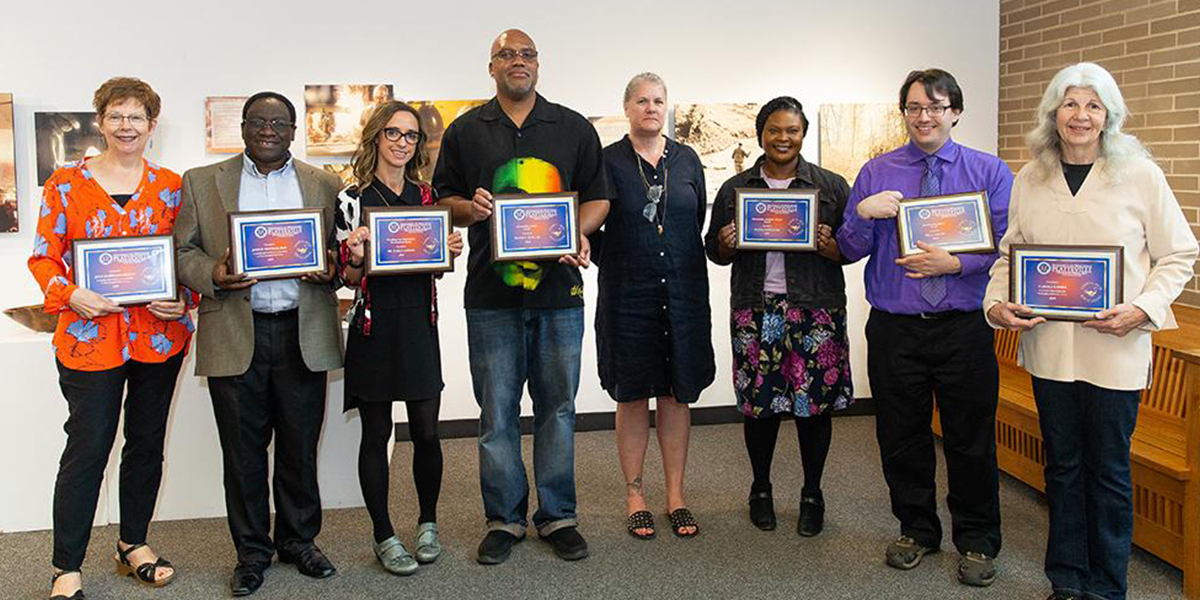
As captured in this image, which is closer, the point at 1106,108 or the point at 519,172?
the point at 1106,108

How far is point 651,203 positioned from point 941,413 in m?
1.28

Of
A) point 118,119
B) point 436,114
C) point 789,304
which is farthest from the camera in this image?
point 436,114

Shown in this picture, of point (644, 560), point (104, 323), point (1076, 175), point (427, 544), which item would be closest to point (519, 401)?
point (427, 544)

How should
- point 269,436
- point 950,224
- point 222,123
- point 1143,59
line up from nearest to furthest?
point 950,224
point 269,436
point 1143,59
point 222,123

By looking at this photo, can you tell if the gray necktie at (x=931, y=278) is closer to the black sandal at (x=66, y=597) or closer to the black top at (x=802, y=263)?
the black top at (x=802, y=263)

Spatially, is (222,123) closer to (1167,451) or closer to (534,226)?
(534,226)

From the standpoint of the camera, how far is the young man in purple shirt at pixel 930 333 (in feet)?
10.8

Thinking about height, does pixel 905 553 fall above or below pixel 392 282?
below

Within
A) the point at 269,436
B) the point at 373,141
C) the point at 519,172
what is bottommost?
the point at 269,436

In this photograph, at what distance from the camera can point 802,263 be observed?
12.2ft

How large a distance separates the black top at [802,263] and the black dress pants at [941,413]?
0.93 feet

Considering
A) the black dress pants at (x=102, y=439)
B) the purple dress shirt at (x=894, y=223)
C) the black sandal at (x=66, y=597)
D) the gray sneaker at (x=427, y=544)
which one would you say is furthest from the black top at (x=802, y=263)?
the black sandal at (x=66, y=597)

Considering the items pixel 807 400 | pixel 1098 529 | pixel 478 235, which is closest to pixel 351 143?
pixel 478 235

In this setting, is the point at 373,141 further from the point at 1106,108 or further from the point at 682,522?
the point at 1106,108
